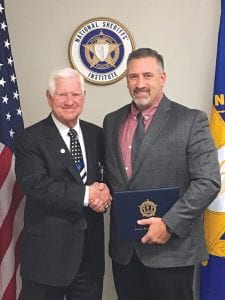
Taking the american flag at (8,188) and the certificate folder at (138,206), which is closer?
the certificate folder at (138,206)

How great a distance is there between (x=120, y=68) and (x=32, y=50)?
535 mm

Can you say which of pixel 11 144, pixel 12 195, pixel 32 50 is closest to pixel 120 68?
pixel 32 50

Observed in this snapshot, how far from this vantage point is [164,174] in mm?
1810

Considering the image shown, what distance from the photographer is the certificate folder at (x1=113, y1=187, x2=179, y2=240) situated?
1.71 metres

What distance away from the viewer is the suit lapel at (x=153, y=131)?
1.81m

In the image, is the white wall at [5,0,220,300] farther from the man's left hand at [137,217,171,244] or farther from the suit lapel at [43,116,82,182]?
the man's left hand at [137,217,171,244]

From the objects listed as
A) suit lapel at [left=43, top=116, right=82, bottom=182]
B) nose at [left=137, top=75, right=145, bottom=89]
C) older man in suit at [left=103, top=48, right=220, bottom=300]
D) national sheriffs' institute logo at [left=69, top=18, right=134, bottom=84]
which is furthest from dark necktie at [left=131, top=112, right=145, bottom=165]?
national sheriffs' institute logo at [left=69, top=18, right=134, bottom=84]

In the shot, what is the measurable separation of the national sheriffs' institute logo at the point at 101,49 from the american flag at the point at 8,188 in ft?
1.43

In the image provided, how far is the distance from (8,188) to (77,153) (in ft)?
1.64

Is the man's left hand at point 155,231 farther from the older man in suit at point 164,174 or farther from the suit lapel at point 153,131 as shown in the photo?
the suit lapel at point 153,131

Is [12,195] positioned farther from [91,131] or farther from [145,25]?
[145,25]

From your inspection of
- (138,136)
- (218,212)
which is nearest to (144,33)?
(138,136)

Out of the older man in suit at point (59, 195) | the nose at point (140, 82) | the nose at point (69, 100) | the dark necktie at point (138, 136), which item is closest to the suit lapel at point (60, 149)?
the older man in suit at point (59, 195)

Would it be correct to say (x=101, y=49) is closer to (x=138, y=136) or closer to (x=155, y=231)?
(x=138, y=136)
